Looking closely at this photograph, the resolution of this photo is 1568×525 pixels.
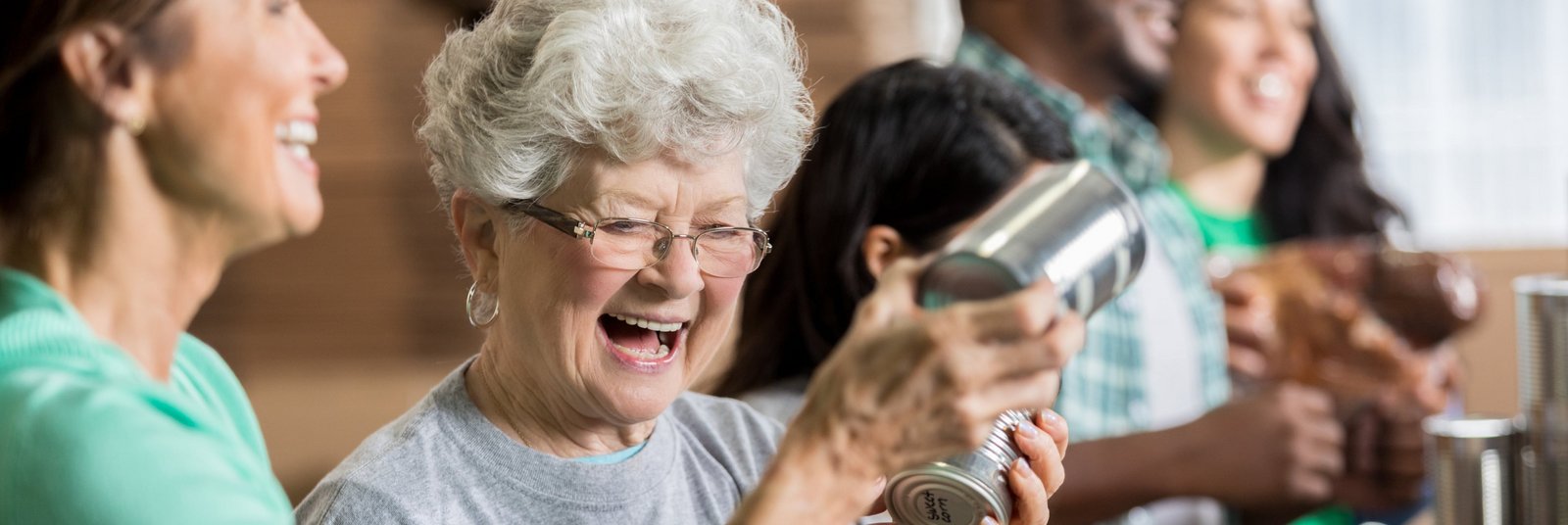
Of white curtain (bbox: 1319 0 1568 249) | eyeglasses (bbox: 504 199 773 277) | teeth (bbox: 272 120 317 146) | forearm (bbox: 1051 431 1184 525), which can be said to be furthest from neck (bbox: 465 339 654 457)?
white curtain (bbox: 1319 0 1568 249)

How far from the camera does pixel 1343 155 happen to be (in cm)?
242

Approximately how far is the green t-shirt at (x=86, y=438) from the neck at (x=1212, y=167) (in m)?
1.90

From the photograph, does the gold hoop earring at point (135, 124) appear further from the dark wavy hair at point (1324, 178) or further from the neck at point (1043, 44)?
the dark wavy hair at point (1324, 178)

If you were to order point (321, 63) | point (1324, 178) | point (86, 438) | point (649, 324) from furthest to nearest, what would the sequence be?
1. point (1324, 178)
2. point (649, 324)
3. point (321, 63)
4. point (86, 438)

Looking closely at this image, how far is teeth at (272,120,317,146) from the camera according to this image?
60 cm

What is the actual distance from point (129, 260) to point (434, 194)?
6.41 feet

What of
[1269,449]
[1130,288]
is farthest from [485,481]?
[1269,449]

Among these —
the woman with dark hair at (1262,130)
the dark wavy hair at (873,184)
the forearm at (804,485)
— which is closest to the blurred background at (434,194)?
the woman with dark hair at (1262,130)

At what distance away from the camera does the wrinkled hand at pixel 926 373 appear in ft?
2.13

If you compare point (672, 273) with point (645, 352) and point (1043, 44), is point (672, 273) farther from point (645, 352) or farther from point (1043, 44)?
point (1043, 44)

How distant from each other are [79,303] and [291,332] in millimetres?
2118

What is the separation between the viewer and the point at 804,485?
2.33ft

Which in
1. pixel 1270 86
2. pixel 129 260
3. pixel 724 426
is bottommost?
pixel 1270 86

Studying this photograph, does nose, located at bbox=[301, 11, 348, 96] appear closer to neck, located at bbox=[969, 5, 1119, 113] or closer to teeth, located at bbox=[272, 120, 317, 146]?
teeth, located at bbox=[272, 120, 317, 146]
